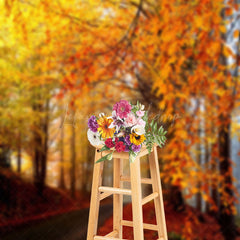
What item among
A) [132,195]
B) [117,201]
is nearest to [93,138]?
[132,195]

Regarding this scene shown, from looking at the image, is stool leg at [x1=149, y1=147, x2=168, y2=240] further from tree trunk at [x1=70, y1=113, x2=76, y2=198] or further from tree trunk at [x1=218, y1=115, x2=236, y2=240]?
tree trunk at [x1=70, y1=113, x2=76, y2=198]

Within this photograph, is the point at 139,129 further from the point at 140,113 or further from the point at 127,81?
the point at 127,81

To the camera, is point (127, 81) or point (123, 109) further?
point (127, 81)

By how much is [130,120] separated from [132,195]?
34 centimetres

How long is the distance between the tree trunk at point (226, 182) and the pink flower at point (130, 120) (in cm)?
268

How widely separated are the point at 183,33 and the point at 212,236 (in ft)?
7.90

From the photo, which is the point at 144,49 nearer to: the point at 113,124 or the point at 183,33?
the point at 183,33

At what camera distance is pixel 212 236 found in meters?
4.29

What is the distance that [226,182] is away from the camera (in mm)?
4113

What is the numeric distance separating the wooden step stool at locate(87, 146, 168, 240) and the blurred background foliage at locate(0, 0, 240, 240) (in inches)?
74.7

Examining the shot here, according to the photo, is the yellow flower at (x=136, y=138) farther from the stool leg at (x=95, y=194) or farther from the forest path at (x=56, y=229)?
the forest path at (x=56, y=229)

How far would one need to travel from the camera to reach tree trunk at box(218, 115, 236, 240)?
4.02 m

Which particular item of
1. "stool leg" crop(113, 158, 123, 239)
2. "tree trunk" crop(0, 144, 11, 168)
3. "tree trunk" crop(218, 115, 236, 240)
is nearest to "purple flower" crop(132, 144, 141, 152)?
"stool leg" crop(113, 158, 123, 239)

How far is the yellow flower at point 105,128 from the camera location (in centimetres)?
159
